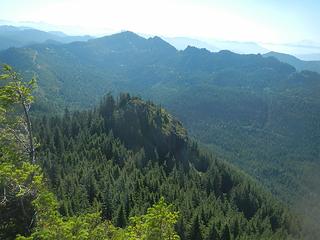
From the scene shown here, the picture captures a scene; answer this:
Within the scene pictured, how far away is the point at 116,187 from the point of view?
125125mm

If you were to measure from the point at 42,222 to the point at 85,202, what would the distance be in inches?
3080

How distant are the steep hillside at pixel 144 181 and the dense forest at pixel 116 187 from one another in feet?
1.24

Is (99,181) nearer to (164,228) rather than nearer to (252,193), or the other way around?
(252,193)

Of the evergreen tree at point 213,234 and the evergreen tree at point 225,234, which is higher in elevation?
the evergreen tree at point 213,234

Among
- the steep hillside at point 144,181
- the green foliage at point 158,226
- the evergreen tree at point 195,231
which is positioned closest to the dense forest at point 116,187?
the green foliage at point 158,226

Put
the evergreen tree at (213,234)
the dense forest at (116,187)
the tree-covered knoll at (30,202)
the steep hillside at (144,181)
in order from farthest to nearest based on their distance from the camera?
1. the steep hillside at (144,181)
2. the evergreen tree at (213,234)
3. the dense forest at (116,187)
4. the tree-covered knoll at (30,202)

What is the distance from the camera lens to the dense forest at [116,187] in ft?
97.8

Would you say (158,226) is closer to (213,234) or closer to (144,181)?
(213,234)

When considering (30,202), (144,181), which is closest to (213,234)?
(144,181)

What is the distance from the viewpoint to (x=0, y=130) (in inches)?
1351

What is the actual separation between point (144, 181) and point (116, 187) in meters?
17.5

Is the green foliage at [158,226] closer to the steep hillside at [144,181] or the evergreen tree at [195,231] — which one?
the steep hillside at [144,181]

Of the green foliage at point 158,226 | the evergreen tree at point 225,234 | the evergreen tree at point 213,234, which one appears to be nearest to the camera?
the green foliage at point 158,226

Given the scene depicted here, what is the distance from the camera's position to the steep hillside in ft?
360
